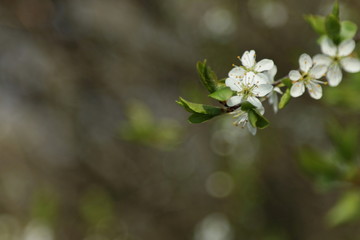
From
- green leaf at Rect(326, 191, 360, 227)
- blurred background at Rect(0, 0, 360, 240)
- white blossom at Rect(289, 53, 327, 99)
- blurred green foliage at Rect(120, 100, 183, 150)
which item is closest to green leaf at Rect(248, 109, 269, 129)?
white blossom at Rect(289, 53, 327, 99)

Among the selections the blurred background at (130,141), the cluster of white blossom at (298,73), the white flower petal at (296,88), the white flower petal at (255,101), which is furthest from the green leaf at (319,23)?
the blurred background at (130,141)

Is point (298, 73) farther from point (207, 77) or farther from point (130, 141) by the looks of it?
point (130, 141)

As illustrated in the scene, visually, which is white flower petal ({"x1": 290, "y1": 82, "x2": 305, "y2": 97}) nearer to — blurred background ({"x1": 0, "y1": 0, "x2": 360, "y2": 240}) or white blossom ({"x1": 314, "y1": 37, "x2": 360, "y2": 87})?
white blossom ({"x1": 314, "y1": 37, "x2": 360, "y2": 87})

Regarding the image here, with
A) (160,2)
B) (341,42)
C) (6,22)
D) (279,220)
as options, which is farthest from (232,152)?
(341,42)

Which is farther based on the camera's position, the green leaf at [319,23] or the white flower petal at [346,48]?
the green leaf at [319,23]

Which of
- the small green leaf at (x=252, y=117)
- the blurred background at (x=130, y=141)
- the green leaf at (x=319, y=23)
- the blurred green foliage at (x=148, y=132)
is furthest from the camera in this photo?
the blurred background at (x=130, y=141)

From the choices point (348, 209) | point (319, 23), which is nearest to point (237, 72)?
point (319, 23)

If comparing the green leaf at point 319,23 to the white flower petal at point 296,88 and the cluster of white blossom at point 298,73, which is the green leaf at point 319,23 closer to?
the cluster of white blossom at point 298,73
